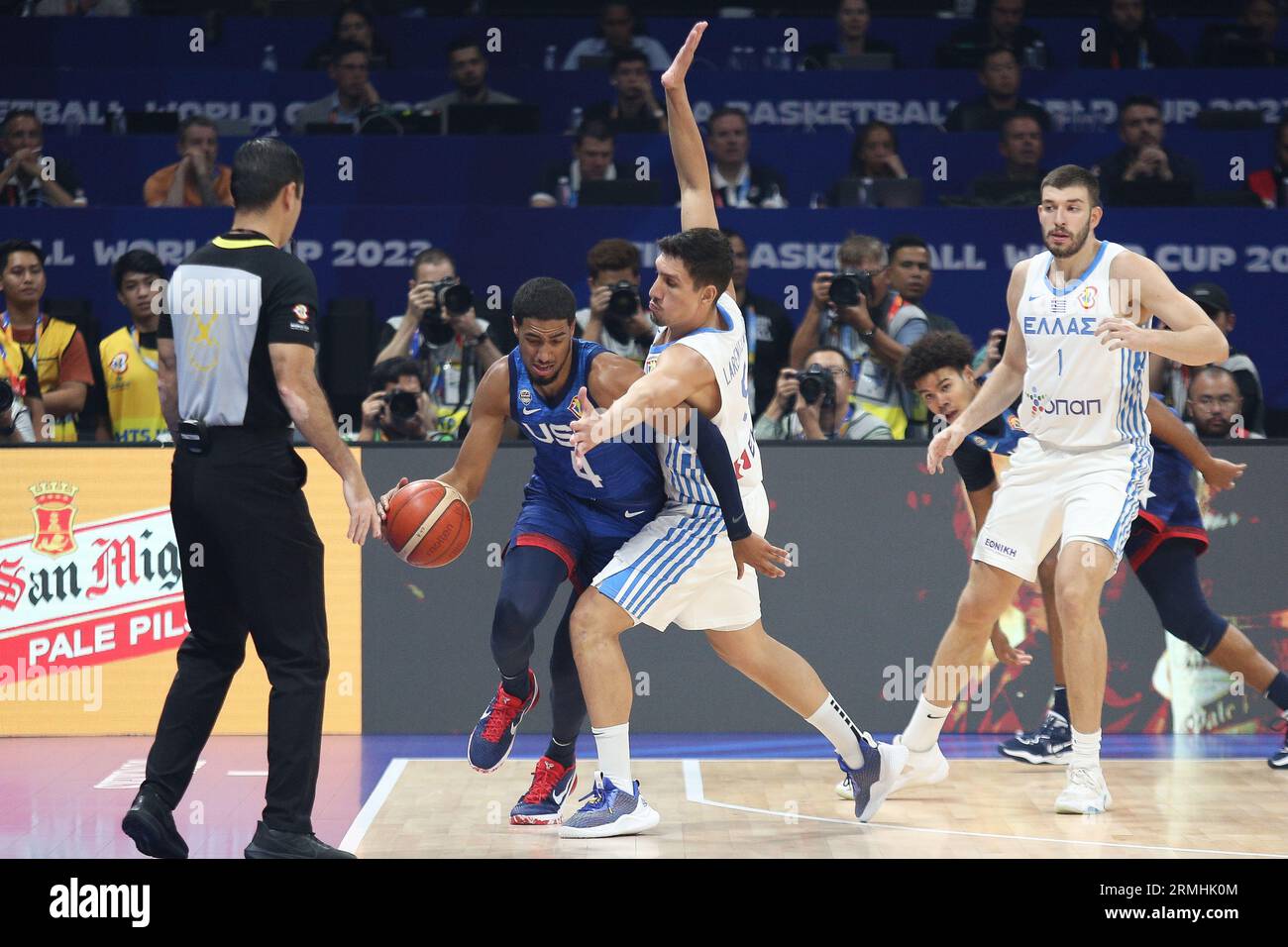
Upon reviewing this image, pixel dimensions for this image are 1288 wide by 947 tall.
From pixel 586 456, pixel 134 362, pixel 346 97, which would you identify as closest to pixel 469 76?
pixel 346 97

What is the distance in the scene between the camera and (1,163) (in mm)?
9273

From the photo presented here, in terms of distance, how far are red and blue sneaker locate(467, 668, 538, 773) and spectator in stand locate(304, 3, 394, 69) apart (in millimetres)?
5657

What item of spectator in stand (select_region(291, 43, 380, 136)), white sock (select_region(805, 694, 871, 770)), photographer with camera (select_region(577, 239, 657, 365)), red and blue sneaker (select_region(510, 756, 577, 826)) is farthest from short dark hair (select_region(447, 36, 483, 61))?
white sock (select_region(805, 694, 871, 770))

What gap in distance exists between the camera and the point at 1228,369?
7.31 meters

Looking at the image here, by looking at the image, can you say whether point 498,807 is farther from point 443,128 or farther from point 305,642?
point 443,128

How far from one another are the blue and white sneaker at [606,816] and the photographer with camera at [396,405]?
2550 millimetres

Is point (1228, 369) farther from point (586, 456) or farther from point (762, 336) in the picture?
point (586, 456)

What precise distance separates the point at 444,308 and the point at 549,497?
221cm

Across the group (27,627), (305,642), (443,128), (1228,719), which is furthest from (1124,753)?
(443,128)

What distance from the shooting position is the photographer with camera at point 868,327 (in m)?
7.36

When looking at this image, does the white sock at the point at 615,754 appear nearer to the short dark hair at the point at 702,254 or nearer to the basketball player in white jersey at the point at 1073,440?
the basketball player in white jersey at the point at 1073,440

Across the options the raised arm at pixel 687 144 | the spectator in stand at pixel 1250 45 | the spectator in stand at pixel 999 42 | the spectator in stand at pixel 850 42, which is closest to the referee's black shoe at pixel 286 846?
the raised arm at pixel 687 144
